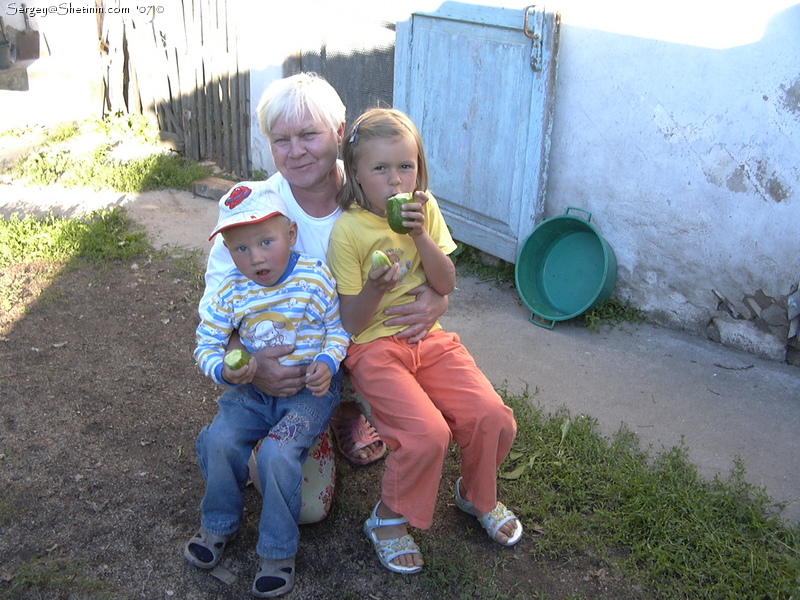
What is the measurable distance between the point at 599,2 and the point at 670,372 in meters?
2.03

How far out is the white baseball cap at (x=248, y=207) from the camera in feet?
8.00

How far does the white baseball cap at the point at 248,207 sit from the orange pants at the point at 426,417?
1.87ft

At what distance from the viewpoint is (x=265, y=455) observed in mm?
2469

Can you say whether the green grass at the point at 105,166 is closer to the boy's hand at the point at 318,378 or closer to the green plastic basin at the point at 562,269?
the green plastic basin at the point at 562,269

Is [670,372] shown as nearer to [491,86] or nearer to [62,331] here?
[491,86]

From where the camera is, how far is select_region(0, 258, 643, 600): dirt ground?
2576mm

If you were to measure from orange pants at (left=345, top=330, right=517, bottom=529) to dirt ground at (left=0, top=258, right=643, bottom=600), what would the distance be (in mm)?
281

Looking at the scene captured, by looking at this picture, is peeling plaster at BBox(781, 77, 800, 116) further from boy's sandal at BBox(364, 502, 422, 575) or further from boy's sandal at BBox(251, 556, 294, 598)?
boy's sandal at BBox(251, 556, 294, 598)

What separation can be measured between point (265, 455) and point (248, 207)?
81 cm

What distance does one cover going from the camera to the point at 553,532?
282cm

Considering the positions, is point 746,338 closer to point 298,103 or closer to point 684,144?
point 684,144

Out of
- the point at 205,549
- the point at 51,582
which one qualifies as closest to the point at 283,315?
the point at 205,549

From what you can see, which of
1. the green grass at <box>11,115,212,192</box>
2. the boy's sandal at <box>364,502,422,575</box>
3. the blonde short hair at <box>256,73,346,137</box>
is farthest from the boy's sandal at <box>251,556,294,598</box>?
the green grass at <box>11,115,212,192</box>

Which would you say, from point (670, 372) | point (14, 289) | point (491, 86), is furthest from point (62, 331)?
point (670, 372)
